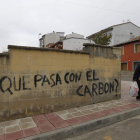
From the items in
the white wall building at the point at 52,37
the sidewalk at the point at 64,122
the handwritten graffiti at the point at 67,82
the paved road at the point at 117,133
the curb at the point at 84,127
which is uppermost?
the white wall building at the point at 52,37

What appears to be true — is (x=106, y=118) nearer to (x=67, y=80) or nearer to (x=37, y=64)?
(x=67, y=80)

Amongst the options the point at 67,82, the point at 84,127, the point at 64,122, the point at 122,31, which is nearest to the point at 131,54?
the point at 122,31

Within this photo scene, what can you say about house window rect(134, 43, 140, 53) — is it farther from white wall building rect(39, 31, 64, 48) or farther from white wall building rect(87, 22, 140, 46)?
white wall building rect(39, 31, 64, 48)

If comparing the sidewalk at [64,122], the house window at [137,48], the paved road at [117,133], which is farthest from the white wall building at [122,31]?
the paved road at [117,133]

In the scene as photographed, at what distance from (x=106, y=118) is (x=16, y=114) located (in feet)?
A: 8.55

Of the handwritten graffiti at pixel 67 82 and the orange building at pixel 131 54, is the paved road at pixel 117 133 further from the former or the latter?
the orange building at pixel 131 54

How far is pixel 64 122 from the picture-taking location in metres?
3.39

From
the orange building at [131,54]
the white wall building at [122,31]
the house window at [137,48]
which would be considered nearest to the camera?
Result: the house window at [137,48]

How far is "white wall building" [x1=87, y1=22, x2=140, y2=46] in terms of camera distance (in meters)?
27.2

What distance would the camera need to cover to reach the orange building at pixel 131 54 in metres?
19.4

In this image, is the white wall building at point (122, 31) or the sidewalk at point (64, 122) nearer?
the sidewalk at point (64, 122)

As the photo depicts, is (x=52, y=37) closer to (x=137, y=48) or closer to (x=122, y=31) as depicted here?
(x=122, y=31)

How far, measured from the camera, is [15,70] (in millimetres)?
3570

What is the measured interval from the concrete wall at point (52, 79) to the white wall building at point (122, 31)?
24006 mm
